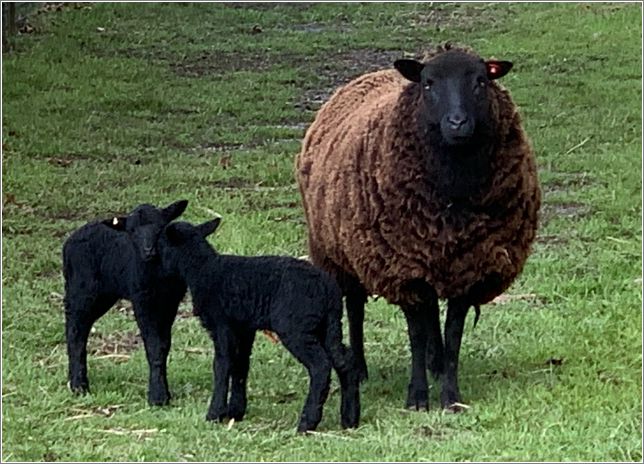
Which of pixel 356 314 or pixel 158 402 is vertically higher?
pixel 356 314

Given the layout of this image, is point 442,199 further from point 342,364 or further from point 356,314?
point 356,314

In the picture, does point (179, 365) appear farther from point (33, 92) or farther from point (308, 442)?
point (33, 92)

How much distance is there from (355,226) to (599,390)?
56.3 inches

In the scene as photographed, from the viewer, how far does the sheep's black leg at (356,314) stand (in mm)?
8344

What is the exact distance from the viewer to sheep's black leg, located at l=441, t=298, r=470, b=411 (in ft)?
24.7

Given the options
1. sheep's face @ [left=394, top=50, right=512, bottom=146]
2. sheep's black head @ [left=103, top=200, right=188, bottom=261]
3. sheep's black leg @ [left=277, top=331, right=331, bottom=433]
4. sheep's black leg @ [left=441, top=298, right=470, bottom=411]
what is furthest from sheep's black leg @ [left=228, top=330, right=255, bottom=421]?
sheep's face @ [left=394, top=50, right=512, bottom=146]

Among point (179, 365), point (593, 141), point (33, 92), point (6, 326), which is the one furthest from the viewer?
point (33, 92)

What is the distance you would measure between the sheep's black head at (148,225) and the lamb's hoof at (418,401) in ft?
4.68

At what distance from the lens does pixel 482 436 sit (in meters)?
6.82

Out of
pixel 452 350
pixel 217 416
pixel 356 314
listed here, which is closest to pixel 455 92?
pixel 452 350

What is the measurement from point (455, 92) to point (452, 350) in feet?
4.16

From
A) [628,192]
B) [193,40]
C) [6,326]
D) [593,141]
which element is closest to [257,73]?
[193,40]

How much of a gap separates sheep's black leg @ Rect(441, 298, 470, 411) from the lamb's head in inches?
48.7

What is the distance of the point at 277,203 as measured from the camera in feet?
41.2
